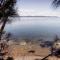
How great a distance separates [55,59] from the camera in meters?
17.6

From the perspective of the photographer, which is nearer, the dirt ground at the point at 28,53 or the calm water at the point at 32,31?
the dirt ground at the point at 28,53

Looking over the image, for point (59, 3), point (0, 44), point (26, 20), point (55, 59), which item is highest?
point (59, 3)

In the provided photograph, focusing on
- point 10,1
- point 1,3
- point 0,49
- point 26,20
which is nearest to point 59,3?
point 10,1

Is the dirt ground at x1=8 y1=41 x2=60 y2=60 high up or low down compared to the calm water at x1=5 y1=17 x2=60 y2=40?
up

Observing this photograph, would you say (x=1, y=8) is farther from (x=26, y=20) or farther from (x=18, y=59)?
(x=26, y=20)

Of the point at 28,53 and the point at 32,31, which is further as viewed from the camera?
the point at 32,31

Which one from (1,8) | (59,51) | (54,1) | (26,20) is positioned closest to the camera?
(1,8)

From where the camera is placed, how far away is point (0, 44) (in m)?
16.0

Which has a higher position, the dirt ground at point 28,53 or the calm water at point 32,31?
the dirt ground at point 28,53

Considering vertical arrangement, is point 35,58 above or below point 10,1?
below

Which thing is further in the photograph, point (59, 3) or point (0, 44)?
point (0, 44)

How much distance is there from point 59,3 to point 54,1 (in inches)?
12.5

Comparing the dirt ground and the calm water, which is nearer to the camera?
the dirt ground

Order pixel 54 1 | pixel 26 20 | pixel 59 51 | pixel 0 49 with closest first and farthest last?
1. pixel 54 1
2. pixel 0 49
3. pixel 59 51
4. pixel 26 20
